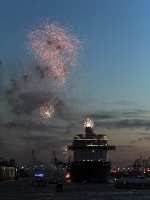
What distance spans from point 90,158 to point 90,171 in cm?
927

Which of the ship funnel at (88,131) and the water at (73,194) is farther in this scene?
the ship funnel at (88,131)

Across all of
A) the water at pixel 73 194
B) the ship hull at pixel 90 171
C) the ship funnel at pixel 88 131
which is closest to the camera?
the water at pixel 73 194

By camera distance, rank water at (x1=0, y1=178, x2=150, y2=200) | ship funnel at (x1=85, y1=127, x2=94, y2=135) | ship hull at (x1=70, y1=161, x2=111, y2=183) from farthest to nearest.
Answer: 1. ship funnel at (x1=85, y1=127, x2=94, y2=135)
2. ship hull at (x1=70, y1=161, x2=111, y2=183)
3. water at (x1=0, y1=178, x2=150, y2=200)

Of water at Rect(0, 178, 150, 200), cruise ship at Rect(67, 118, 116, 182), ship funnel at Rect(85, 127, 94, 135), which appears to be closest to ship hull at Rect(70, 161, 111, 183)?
cruise ship at Rect(67, 118, 116, 182)

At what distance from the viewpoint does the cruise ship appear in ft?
548

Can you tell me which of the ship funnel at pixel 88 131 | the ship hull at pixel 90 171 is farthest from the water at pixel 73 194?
the ship funnel at pixel 88 131

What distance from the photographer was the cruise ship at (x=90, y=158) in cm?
→ 16712

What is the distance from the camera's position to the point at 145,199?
8462 centimetres

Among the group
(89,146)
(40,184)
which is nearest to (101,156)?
(89,146)

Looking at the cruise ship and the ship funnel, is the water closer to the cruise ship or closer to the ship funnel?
the cruise ship

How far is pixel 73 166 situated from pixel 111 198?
86.1 m

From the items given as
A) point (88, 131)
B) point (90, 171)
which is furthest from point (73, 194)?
point (88, 131)

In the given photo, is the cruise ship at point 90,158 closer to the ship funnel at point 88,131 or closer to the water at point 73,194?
the ship funnel at point 88,131

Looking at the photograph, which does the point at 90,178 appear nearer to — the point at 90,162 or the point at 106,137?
the point at 90,162
